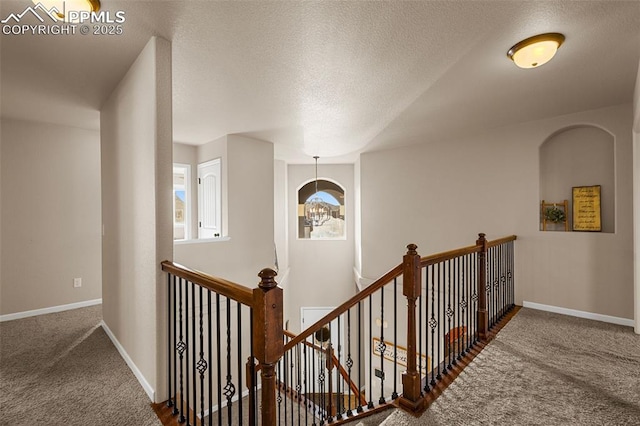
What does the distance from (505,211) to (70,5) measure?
5148 millimetres

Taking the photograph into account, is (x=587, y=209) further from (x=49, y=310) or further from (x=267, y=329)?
(x=49, y=310)

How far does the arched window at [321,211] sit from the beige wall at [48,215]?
15.1 ft

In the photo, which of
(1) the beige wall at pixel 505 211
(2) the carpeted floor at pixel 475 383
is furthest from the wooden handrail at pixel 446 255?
(1) the beige wall at pixel 505 211

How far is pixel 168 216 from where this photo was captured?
2164 millimetres

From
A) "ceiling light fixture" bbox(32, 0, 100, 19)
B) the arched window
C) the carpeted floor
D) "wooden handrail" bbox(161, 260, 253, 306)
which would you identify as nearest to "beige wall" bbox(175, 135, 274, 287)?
the carpeted floor

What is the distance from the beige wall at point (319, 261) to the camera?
777 cm

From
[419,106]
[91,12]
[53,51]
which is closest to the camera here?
[91,12]

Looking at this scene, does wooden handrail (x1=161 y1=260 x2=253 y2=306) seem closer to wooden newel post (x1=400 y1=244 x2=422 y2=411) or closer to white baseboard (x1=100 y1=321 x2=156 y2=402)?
white baseboard (x1=100 y1=321 x2=156 y2=402)

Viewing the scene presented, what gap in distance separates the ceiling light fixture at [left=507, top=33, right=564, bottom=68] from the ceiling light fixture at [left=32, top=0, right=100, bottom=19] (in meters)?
2.84

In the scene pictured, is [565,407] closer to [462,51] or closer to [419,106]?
[462,51]

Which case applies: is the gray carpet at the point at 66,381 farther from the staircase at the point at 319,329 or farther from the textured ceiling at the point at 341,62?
the textured ceiling at the point at 341,62

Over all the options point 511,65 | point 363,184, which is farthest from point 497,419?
point 363,184

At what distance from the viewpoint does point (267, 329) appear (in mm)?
1292

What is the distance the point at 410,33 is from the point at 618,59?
1.90 meters
